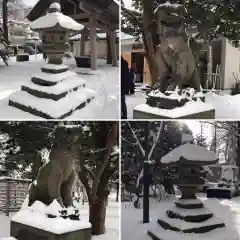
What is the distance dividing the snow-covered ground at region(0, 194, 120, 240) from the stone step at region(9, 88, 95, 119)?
0.46 m

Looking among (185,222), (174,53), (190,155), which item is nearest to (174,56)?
(174,53)

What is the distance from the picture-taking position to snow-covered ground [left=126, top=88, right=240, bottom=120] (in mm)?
2441

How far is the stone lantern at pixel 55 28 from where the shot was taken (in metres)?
2.25

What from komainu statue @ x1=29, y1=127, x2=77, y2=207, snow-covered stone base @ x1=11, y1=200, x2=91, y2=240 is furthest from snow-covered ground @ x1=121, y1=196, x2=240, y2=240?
komainu statue @ x1=29, y1=127, x2=77, y2=207

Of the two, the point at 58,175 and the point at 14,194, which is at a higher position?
the point at 58,175

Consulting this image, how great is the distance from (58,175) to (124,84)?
543 millimetres

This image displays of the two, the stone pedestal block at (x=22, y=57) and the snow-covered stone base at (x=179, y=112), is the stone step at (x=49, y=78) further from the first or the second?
the snow-covered stone base at (x=179, y=112)

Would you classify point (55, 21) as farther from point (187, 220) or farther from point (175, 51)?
point (187, 220)

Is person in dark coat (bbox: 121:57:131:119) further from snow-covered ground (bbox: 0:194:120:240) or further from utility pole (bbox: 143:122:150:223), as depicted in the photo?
snow-covered ground (bbox: 0:194:120:240)

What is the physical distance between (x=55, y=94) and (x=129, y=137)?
0.42 metres

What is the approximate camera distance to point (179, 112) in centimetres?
243

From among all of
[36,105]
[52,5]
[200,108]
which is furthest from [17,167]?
[200,108]

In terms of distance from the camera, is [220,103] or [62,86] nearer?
[62,86]

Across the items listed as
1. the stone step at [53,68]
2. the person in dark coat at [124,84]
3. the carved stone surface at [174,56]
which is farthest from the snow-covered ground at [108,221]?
the stone step at [53,68]
